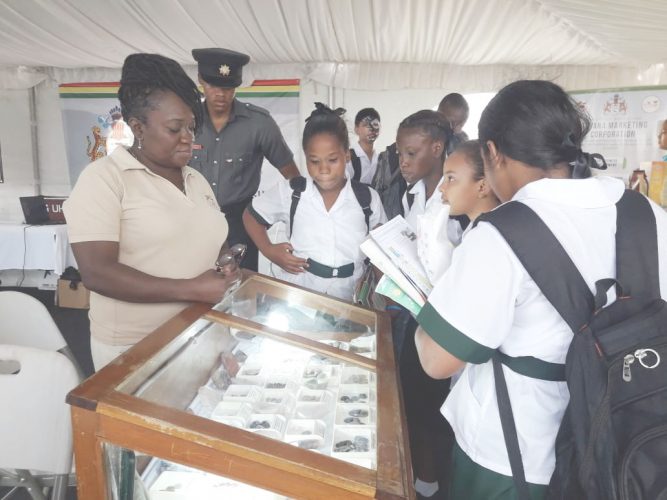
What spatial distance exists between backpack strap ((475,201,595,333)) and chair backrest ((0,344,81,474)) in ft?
3.77

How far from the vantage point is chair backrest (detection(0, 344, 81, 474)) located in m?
1.19

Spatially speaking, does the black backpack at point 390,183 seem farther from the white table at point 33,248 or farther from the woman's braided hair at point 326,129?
the white table at point 33,248

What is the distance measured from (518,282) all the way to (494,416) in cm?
34

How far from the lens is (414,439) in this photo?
1.96 m

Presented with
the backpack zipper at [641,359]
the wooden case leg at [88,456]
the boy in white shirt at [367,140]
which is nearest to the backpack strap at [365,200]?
the backpack zipper at [641,359]

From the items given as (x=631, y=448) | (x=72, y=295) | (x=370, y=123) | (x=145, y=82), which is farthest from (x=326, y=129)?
(x=72, y=295)

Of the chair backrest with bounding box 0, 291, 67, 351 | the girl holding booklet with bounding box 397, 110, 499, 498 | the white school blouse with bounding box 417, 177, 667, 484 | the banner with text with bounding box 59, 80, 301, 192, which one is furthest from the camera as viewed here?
the banner with text with bounding box 59, 80, 301, 192

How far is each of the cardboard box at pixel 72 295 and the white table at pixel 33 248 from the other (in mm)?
154

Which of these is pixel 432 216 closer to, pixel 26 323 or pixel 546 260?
pixel 546 260

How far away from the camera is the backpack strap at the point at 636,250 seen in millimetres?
879

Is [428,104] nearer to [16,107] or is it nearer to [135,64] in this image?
[135,64]

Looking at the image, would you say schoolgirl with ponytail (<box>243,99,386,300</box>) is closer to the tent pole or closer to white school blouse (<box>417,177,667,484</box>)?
white school blouse (<box>417,177,667,484</box>)

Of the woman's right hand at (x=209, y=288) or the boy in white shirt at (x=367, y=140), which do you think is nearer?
the woman's right hand at (x=209, y=288)

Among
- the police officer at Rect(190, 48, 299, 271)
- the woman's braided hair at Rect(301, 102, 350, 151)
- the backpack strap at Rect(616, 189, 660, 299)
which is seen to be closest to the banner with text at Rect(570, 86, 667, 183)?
the police officer at Rect(190, 48, 299, 271)
